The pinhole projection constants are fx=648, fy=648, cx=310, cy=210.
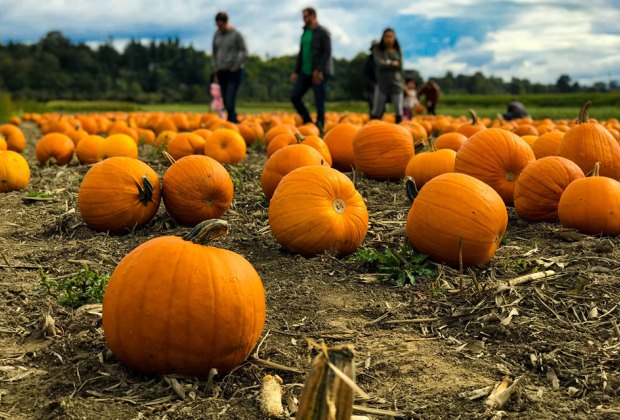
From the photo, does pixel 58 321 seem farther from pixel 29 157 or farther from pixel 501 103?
pixel 501 103

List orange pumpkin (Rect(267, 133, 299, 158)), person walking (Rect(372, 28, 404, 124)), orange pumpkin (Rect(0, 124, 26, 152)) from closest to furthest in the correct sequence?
orange pumpkin (Rect(267, 133, 299, 158)) → orange pumpkin (Rect(0, 124, 26, 152)) → person walking (Rect(372, 28, 404, 124))

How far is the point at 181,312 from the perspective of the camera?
2764 mm

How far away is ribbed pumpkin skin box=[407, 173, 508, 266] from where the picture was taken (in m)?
4.11

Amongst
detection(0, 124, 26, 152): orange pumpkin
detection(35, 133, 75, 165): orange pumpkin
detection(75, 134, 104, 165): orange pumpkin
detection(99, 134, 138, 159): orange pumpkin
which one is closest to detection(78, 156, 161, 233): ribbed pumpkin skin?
detection(99, 134, 138, 159): orange pumpkin

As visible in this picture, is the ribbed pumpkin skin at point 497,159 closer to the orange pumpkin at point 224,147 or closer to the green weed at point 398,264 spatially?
the green weed at point 398,264

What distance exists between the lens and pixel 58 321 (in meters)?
3.42

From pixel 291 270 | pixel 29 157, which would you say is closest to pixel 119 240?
pixel 291 270

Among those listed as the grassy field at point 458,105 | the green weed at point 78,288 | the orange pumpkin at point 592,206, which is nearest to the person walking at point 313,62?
the orange pumpkin at point 592,206

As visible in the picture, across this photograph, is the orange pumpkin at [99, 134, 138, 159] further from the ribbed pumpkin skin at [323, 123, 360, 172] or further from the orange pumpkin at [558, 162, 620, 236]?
the orange pumpkin at [558, 162, 620, 236]

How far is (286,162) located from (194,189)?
0.88 meters

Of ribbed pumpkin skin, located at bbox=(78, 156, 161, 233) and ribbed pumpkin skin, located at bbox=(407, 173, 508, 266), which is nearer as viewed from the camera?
ribbed pumpkin skin, located at bbox=(407, 173, 508, 266)

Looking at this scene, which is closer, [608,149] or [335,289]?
[335,289]

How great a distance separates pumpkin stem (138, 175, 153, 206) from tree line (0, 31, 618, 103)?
163 feet

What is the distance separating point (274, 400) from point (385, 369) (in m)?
0.59
